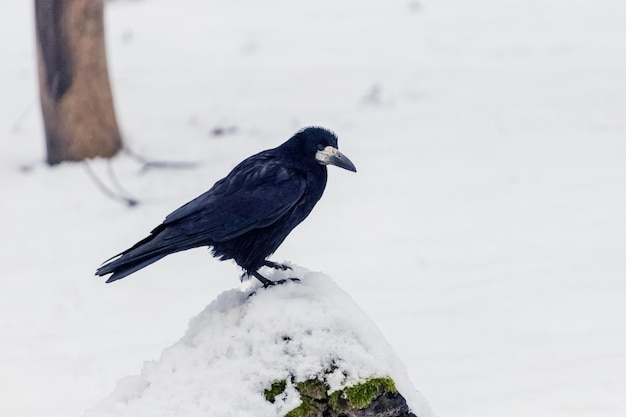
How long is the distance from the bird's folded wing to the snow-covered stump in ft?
0.97

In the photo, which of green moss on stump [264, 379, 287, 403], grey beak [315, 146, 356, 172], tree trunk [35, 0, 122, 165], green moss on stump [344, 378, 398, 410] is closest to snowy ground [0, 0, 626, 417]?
tree trunk [35, 0, 122, 165]

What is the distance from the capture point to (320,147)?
324cm

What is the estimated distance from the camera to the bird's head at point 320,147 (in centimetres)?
323

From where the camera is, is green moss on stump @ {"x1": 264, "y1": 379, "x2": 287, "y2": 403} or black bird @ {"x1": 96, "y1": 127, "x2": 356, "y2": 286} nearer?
green moss on stump @ {"x1": 264, "y1": 379, "x2": 287, "y2": 403}

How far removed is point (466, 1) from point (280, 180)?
867 centimetres

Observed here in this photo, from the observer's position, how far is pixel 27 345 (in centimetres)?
492

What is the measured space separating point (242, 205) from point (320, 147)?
0.35 meters

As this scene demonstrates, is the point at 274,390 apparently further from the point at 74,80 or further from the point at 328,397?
the point at 74,80

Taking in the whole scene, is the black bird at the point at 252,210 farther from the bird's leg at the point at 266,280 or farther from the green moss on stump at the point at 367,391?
the green moss on stump at the point at 367,391

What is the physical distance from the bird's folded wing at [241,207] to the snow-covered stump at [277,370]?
0.97 ft

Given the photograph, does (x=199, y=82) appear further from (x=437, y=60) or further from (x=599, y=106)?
(x=599, y=106)

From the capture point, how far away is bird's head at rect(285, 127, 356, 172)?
3229 mm

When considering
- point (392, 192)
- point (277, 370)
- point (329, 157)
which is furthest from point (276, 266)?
point (392, 192)

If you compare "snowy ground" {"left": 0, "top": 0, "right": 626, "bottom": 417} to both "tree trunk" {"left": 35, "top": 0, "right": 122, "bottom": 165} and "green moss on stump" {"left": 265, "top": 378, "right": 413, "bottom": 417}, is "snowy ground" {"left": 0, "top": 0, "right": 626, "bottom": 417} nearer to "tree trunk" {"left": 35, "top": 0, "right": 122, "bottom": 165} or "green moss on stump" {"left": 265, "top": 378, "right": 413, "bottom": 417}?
"tree trunk" {"left": 35, "top": 0, "right": 122, "bottom": 165}
